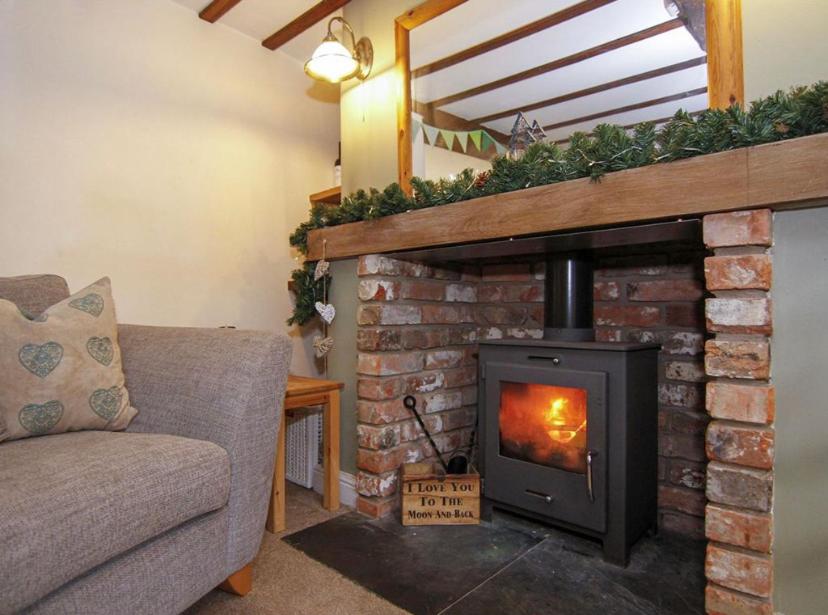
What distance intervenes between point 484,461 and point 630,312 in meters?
0.81

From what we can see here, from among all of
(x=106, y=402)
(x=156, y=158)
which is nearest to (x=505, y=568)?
(x=106, y=402)

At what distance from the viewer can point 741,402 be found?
44.8 inches

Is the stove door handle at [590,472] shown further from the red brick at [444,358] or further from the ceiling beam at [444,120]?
the ceiling beam at [444,120]

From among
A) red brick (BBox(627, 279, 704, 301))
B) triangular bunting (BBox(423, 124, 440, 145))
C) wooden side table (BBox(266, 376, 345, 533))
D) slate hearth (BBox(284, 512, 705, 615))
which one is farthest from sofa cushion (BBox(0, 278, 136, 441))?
red brick (BBox(627, 279, 704, 301))

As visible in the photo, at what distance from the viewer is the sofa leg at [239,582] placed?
4.35 feet

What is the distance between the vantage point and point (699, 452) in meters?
1.71

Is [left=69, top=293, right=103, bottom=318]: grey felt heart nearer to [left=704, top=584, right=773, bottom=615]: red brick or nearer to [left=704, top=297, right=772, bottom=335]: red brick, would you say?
[left=704, top=297, right=772, bottom=335]: red brick

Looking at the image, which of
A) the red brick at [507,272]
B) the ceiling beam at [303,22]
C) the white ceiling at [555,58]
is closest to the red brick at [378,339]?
the red brick at [507,272]

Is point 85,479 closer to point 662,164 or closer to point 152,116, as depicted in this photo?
point 662,164

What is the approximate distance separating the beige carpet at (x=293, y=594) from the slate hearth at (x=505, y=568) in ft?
0.13

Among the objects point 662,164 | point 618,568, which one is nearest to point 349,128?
point 662,164

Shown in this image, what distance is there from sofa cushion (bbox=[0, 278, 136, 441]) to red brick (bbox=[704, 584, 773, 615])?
156cm

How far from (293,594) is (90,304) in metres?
0.99

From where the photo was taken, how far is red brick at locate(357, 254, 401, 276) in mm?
1878
